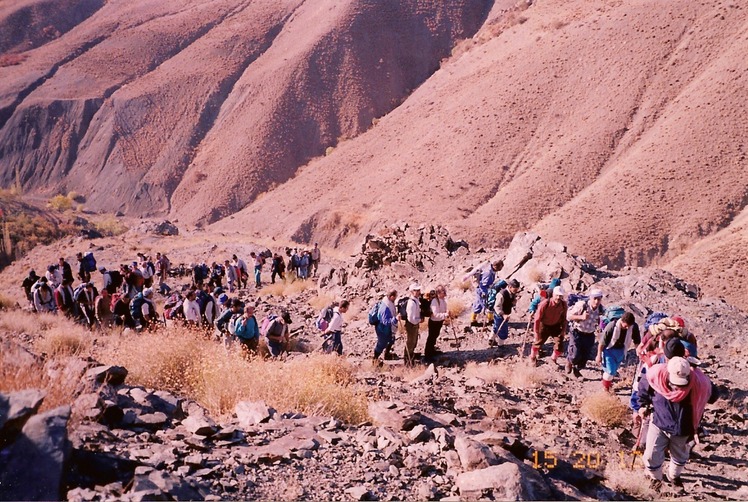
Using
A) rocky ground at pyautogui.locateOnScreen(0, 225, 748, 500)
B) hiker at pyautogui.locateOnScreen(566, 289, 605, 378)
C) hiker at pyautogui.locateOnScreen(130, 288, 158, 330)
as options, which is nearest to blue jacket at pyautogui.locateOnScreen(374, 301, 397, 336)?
rocky ground at pyautogui.locateOnScreen(0, 225, 748, 500)

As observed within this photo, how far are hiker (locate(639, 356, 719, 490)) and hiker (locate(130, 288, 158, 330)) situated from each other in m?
8.59

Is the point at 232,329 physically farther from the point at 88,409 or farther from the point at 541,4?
the point at 541,4

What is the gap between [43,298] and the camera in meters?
13.5

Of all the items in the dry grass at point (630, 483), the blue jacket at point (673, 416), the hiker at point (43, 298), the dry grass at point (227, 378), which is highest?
the blue jacket at point (673, 416)

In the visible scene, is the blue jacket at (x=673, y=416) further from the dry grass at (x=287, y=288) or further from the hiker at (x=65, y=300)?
the dry grass at (x=287, y=288)

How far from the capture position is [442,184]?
35.8 metres

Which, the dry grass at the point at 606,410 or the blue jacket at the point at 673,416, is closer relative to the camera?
the blue jacket at the point at 673,416

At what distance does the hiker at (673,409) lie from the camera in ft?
18.2

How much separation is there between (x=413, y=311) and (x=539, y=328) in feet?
7.41

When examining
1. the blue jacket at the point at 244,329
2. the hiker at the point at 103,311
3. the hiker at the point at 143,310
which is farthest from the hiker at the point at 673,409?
the hiker at the point at 103,311

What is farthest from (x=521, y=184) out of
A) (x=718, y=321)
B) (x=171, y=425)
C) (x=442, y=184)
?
(x=171, y=425)

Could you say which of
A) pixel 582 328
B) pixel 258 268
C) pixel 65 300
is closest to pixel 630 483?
pixel 582 328

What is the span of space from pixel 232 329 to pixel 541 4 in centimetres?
4911

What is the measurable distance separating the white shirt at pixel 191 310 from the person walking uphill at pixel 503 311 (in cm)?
607
